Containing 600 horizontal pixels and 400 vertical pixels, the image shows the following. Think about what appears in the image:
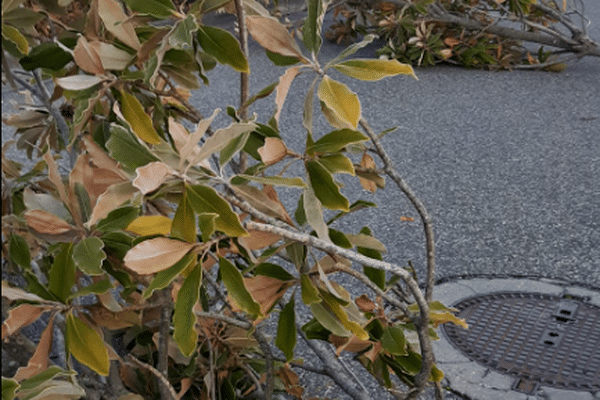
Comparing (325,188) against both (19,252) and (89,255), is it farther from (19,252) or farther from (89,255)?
(19,252)

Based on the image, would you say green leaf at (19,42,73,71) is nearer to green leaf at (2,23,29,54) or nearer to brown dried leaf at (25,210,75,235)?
green leaf at (2,23,29,54)

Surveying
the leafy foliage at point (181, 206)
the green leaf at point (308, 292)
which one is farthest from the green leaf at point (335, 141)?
the green leaf at point (308, 292)

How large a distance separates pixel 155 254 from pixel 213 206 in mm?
101

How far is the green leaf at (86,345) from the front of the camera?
1.18 m

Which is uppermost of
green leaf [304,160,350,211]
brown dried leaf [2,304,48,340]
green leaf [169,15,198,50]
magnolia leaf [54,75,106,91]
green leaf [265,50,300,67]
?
green leaf [169,15,198,50]

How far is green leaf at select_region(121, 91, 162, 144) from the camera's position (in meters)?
1.27

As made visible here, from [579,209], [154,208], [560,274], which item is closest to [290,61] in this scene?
[154,208]

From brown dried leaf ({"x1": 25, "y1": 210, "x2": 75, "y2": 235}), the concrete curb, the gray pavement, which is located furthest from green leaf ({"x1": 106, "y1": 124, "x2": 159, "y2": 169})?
the gray pavement

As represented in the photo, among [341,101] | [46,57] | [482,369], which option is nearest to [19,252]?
[46,57]

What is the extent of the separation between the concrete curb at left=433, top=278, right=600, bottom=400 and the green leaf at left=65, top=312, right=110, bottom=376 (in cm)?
165

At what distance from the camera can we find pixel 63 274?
1.22 m

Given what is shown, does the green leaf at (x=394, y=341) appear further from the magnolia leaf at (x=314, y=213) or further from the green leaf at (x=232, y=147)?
the green leaf at (x=232, y=147)

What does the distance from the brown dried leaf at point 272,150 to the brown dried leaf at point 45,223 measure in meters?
0.33

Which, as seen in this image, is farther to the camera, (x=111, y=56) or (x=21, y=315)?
(x=111, y=56)
